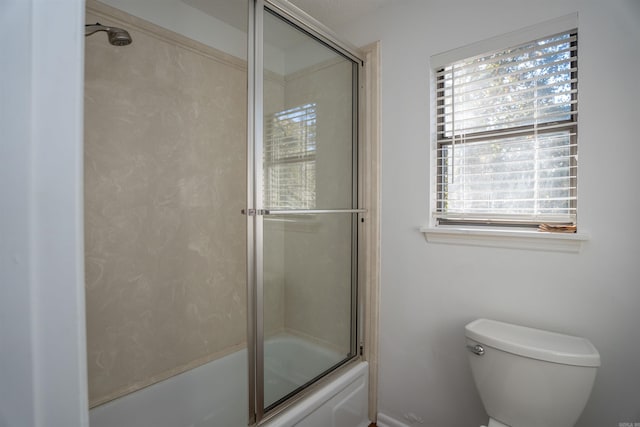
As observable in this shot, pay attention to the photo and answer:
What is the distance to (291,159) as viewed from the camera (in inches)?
56.7

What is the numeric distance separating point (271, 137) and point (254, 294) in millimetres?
693

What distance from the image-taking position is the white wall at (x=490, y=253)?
117 cm

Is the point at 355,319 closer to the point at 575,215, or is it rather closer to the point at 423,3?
the point at 575,215

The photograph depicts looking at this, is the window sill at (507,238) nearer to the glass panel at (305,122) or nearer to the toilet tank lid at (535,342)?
the toilet tank lid at (535,342)

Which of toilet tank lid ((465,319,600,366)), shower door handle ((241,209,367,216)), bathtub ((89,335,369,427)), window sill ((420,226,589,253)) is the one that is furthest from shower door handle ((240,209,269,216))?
toilet tank lid ((465,319,600,366))

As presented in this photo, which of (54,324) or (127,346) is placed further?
(127,346)

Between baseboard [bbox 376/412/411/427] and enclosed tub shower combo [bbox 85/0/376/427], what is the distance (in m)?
0.18

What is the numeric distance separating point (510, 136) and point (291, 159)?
110 centimetres

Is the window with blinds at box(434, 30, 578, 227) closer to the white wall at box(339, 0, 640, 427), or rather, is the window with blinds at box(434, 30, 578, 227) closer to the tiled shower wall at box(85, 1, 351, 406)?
the white wall at box(339, 0, 640, 427)

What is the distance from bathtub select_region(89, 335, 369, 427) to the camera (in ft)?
4.53

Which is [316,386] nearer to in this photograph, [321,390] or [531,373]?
[321,390]

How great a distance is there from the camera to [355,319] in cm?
187

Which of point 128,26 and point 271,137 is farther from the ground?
point 128,26

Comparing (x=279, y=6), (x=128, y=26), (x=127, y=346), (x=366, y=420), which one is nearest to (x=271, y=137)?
(x=279, y=6)
